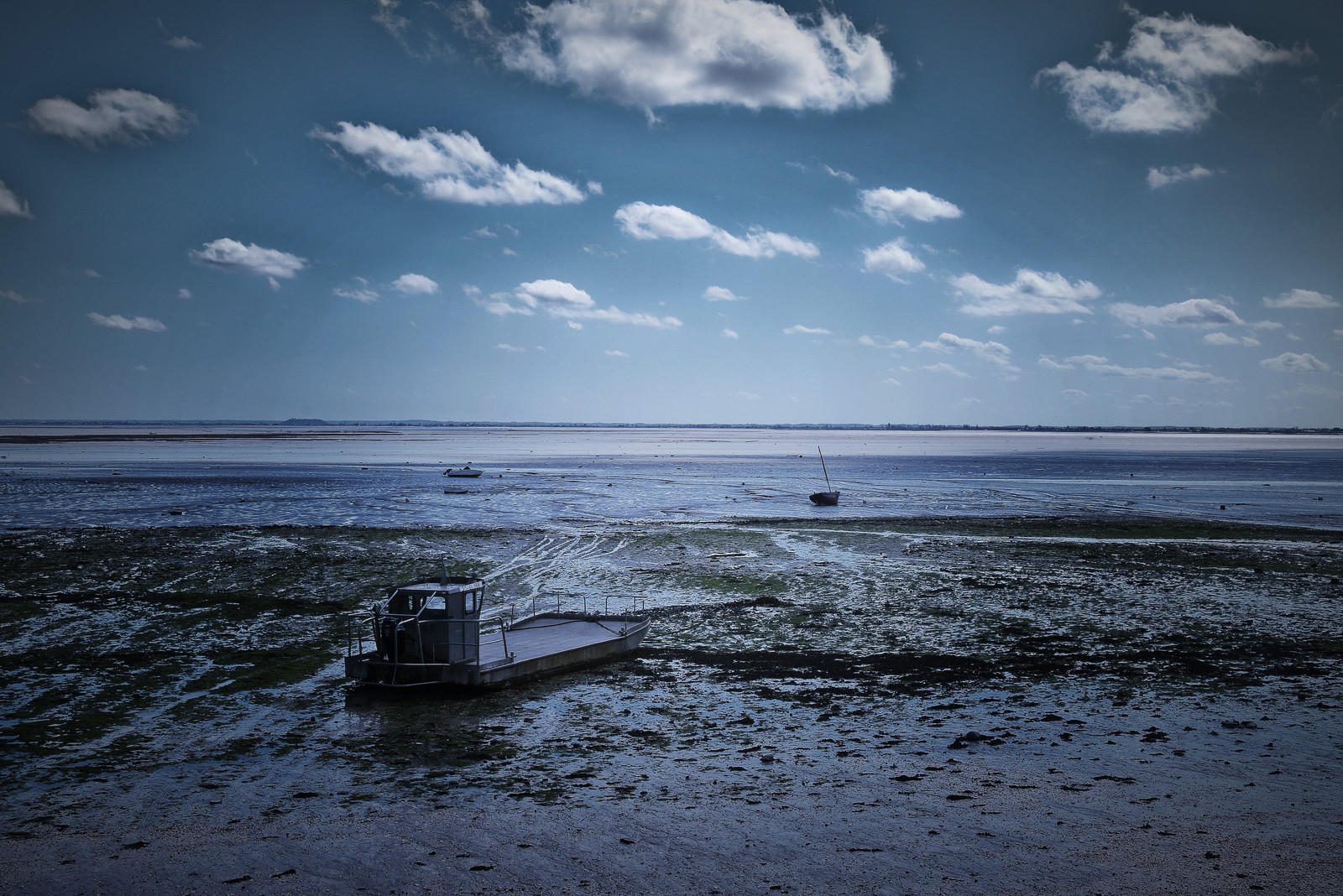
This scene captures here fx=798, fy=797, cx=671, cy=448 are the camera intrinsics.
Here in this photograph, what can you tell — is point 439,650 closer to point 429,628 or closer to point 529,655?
point 429,628

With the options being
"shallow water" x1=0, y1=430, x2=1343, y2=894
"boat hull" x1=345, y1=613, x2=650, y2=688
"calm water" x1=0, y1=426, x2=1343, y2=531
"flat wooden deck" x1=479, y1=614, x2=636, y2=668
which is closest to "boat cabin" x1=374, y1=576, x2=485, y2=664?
"boat hull" x1=345, y1=613, x2=650, y2=688

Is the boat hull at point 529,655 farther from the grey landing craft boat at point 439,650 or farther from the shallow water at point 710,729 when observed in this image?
the shallow water at point 710,729

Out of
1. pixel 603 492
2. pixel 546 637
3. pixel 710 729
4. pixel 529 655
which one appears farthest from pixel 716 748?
pixel 603 492

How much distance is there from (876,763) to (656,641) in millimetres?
9167

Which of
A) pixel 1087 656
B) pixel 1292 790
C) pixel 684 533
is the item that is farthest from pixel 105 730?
pixel 684 533

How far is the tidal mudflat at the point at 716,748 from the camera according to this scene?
10.1 meters

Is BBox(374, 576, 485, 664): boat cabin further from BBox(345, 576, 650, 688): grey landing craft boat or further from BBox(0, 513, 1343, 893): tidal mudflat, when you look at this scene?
BBox(0, 513, 1343, 893): tidal mudflat

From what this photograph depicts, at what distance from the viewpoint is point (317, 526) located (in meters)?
44.9

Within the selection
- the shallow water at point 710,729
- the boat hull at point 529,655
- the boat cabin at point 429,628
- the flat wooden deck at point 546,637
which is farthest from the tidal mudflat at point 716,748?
the boat cabin at point 429,628

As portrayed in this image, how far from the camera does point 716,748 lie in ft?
46.1

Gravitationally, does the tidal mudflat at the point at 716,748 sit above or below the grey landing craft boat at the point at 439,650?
below

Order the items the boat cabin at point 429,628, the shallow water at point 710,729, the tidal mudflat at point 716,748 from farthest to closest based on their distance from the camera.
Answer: the boat cabin at point 429,628 → the shallow water at point 710,729 → the tidal mudflat at point 716,748

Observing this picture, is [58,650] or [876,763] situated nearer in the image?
[876,763]

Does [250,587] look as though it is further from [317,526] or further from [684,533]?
[684,533]
